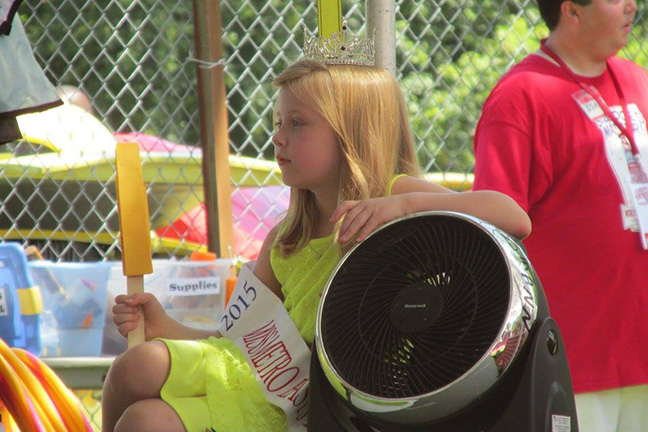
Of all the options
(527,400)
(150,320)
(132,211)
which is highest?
(132,211)

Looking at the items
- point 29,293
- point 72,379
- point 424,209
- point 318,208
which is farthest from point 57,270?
point 424,209

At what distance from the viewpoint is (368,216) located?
1.33m

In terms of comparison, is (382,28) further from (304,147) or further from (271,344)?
(271,344)

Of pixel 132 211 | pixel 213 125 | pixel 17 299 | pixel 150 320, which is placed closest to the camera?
pixel 132 211

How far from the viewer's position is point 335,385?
1197 mm

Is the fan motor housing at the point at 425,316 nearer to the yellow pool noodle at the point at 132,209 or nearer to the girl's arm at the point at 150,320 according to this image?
the yellow pool noodle at the point at 132,209

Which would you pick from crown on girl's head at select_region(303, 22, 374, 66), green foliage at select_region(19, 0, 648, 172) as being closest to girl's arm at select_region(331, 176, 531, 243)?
crown on girl's head at select_region(303, 22, 374, 66)

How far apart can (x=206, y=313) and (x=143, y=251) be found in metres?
1.56

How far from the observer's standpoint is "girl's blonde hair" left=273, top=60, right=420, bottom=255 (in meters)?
1.63

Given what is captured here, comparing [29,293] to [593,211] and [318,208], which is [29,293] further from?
[593,211]

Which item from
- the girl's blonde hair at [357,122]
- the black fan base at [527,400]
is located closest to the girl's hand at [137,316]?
the girl's blonde hair at [357,122]

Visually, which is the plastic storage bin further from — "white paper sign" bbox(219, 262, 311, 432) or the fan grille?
the fan grille

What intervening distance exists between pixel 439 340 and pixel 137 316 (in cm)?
67

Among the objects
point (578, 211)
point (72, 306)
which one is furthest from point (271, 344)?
point (72, 306)
